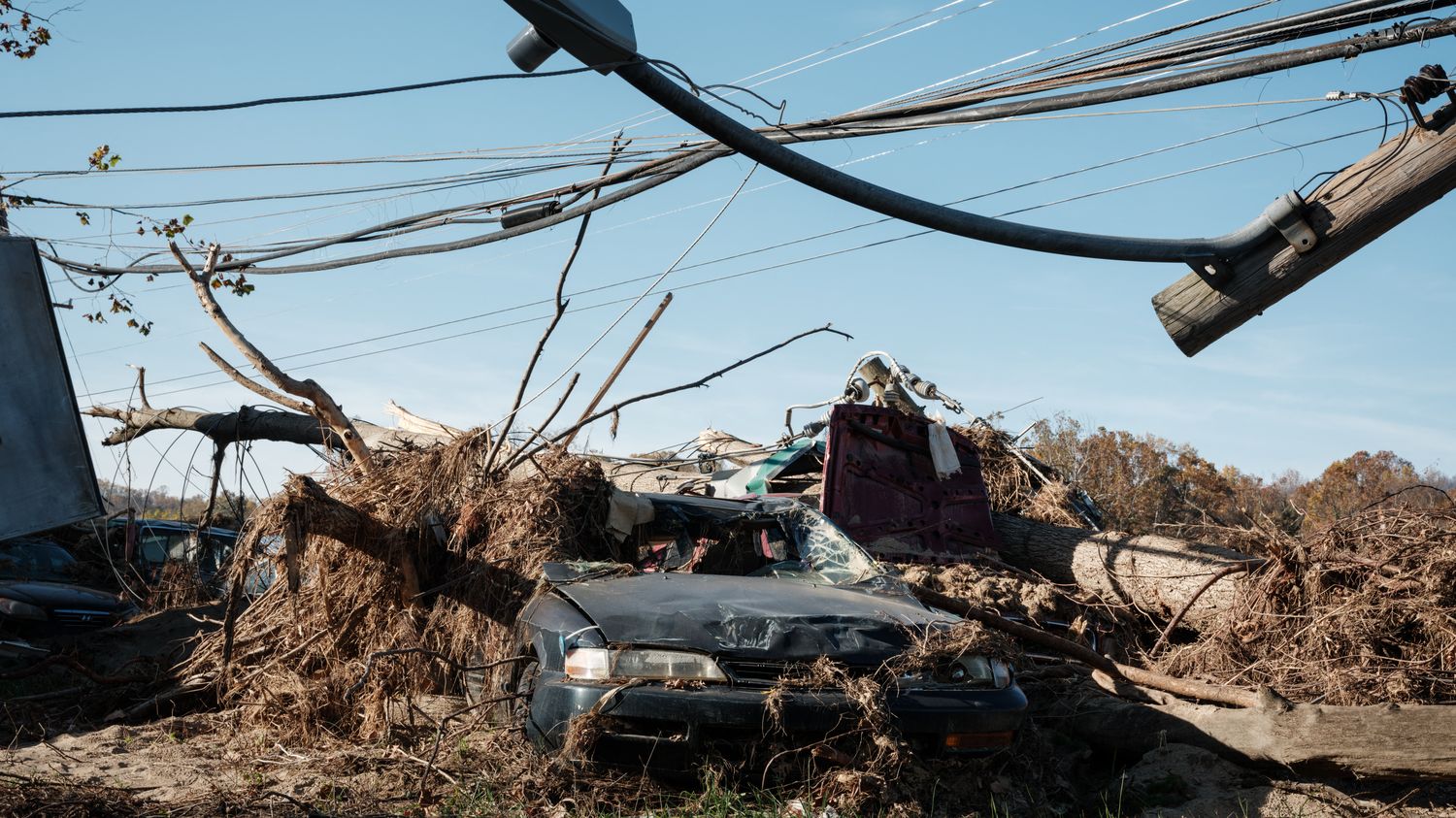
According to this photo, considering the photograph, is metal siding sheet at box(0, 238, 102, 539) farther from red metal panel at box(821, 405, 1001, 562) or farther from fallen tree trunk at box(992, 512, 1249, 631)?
fallen tree trunk at box(992, 512, 1249, 631)

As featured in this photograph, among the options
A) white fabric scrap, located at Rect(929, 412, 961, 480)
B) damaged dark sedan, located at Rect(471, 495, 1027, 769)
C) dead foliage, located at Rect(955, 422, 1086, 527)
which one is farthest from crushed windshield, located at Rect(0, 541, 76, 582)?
dead foliage, located at Rect(955, 422, 1086, 527)

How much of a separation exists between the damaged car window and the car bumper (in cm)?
207

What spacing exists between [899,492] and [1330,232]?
16.5 ft

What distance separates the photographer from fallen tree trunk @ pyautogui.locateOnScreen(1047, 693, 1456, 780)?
5.09 m

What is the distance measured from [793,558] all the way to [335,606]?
3177 mm

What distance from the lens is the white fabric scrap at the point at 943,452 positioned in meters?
10.4

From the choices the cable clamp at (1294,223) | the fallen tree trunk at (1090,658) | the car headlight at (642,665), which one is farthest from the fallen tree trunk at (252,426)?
the cable clamp at (1294,223)

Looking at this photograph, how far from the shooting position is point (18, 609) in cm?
966

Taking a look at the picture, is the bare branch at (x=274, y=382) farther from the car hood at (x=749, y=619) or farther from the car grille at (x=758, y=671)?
the car grille at (x=758, y=671)

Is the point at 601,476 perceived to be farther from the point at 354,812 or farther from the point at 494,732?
the point at 354,812

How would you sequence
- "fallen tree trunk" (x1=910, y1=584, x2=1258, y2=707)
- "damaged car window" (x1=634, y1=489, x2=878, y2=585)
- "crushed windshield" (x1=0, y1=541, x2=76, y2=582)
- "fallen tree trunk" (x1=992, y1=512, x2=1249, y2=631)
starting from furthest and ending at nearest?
1. "crushed windshield" (x1=0, y1=541, x2=76, y2=582)
2. "fallen tree trunk" (x1=992, y1=512, x2=1249, y2=631)
3. "damaged car window" (x1=634, y1=489, x2=878, y2=585)
4. "fallen tree trunk" (x1=910, y1=584, x2=1258, y2=707)

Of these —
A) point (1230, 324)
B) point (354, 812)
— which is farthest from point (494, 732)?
point (1230, 324)

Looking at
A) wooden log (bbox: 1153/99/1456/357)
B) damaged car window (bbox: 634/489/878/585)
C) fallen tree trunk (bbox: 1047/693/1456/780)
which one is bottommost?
fallen tree trunk (bbox: 1047/693/1456/780)

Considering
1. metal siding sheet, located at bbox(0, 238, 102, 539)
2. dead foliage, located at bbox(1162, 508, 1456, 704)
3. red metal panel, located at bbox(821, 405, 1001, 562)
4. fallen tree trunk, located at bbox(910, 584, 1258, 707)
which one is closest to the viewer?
dead foliage, located at bbox(1162, 508, 1456, 704)
